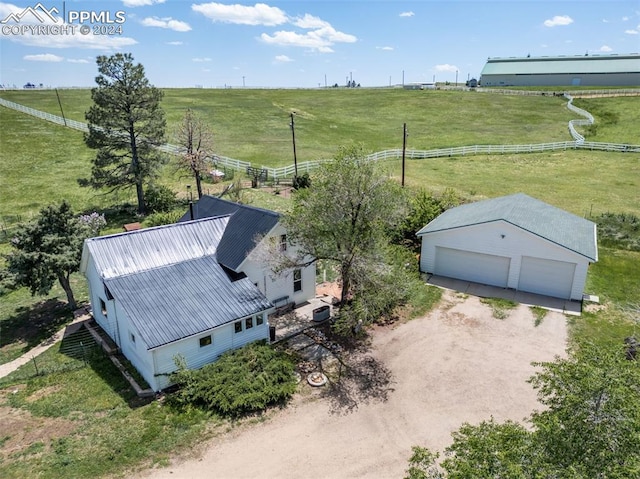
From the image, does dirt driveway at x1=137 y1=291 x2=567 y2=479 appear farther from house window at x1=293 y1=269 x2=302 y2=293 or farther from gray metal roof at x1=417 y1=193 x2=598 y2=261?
house window at x1=293 y1=269 x2=302 y2=293

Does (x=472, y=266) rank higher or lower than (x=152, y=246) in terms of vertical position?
lower

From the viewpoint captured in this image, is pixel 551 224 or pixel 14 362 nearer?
pixel 14 362

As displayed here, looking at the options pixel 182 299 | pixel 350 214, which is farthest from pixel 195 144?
pixel 350 214

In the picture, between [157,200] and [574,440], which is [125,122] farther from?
[574,440]

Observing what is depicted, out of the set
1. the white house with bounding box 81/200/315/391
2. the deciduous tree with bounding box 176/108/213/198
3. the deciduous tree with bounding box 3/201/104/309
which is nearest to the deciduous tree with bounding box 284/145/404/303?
the white house with bounding box 81/200/315/391

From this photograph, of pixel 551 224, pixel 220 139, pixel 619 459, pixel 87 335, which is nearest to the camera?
pixel 619 459

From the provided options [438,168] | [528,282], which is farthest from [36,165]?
[528,282]

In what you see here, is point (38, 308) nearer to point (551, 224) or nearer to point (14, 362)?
point (14, 362)
